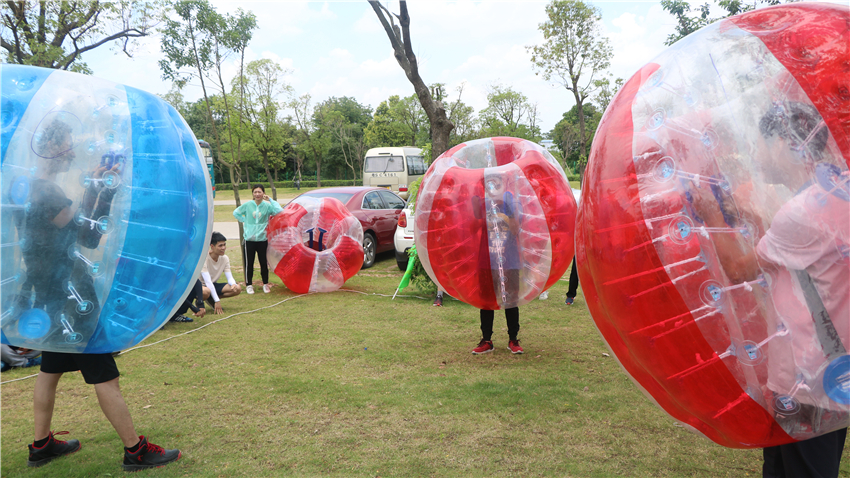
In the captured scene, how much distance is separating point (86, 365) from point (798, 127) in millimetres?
4009

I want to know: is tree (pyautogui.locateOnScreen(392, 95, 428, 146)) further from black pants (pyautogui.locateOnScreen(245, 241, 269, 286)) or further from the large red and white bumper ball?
the large red and white bumper ball

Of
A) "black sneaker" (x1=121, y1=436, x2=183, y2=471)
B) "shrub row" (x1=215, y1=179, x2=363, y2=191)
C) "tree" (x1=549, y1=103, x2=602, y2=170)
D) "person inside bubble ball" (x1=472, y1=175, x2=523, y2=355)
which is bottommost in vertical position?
"black sneaker" (x1=121, y1=436, x2=183, y2=471)

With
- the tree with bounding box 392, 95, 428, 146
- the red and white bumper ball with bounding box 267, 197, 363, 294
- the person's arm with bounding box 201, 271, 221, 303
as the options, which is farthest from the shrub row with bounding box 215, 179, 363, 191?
the person's arm with bounding box 201, 271, 221, 303

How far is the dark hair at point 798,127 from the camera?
6.28ft

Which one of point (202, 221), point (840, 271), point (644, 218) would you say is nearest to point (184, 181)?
point (202, 221)

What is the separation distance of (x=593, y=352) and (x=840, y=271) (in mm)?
3777

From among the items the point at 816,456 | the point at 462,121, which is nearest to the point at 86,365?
the point at 816,456

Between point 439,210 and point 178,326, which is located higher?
point 439,210

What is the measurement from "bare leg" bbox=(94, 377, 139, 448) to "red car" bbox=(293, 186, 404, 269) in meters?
7.40

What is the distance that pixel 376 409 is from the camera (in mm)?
4109

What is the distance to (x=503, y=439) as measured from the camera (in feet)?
11.8

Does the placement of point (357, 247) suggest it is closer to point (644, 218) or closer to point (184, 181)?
point (184, 181)

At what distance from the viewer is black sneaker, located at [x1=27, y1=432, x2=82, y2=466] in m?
3.35

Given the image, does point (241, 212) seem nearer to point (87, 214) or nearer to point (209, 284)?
point (209, 284)
